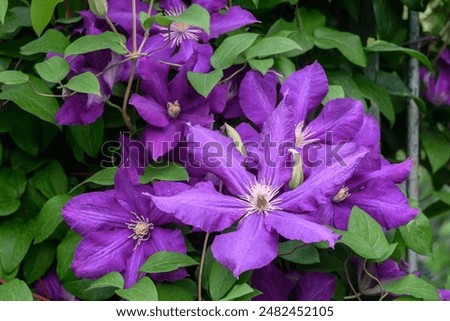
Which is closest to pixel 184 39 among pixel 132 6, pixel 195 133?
pixel 132 6

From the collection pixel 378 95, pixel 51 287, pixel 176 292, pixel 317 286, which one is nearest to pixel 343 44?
pixel 378 95

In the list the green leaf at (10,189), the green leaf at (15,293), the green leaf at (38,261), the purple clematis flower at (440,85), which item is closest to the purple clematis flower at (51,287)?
the green leaf at (38,261)

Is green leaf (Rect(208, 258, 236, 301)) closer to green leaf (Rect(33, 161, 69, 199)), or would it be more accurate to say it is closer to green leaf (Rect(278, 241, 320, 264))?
green leaf (Rect(278, 241, 320, 264))

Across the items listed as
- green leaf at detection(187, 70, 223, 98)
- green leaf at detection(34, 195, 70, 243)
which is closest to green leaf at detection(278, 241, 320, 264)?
green leaf at detection(187, 70, 223, 98)

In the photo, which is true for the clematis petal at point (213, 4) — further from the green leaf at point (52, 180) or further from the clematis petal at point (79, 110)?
the green leaf at point (52, 180)

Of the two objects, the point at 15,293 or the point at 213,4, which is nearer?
the point at 15,293

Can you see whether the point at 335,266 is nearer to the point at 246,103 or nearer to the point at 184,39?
the point at 246,103

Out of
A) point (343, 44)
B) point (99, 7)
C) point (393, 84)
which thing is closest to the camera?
point (99, 7)

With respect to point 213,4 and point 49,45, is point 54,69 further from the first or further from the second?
point 213,4
